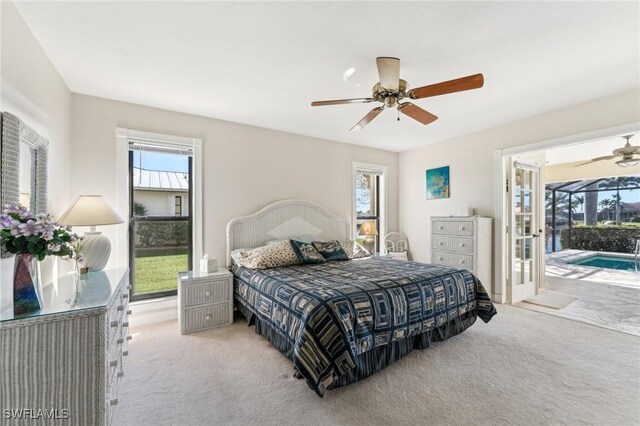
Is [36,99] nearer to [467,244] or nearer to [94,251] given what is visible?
[94,251]

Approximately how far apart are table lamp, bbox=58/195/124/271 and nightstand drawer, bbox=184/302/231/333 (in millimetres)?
1035

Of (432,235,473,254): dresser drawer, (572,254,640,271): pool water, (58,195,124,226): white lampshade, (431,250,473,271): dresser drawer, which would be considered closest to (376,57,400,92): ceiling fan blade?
(58,195,124,226): white lampshade

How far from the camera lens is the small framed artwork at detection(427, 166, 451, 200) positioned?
187 inches

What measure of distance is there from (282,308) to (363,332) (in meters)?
0.72

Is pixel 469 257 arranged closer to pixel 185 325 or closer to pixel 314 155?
pixel 314 155

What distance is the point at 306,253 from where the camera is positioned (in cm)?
351

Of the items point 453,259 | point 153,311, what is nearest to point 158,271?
point 153,311

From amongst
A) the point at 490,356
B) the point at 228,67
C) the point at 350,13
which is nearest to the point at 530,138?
the point at 490,356

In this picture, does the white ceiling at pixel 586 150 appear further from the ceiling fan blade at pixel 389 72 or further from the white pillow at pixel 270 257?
the white pillow at pixel 270 257

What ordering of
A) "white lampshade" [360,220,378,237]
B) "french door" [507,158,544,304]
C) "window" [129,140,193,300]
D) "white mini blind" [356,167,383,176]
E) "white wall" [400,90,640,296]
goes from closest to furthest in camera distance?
"white wall" [400,90,640,296] → "window" [129,140,193,300] → "french door" [507,158,544,304] → "white lampshade" [360,220,378,237] → "white mini blind" [356,167,383,176]

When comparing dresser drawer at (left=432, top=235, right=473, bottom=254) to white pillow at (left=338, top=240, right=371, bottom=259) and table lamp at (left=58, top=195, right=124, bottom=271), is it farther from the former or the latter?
table lamp at (left=58, top=195, right=124, bottom=271)

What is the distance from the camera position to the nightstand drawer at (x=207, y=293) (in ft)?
9.75

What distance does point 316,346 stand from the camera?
1.94 m

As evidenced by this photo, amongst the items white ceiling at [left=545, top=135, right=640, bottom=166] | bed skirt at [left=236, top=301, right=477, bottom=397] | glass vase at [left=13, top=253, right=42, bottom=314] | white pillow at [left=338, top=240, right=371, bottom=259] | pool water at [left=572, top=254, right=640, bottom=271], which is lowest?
pool water at [left=572, top=254, right=640, bottom=271]
